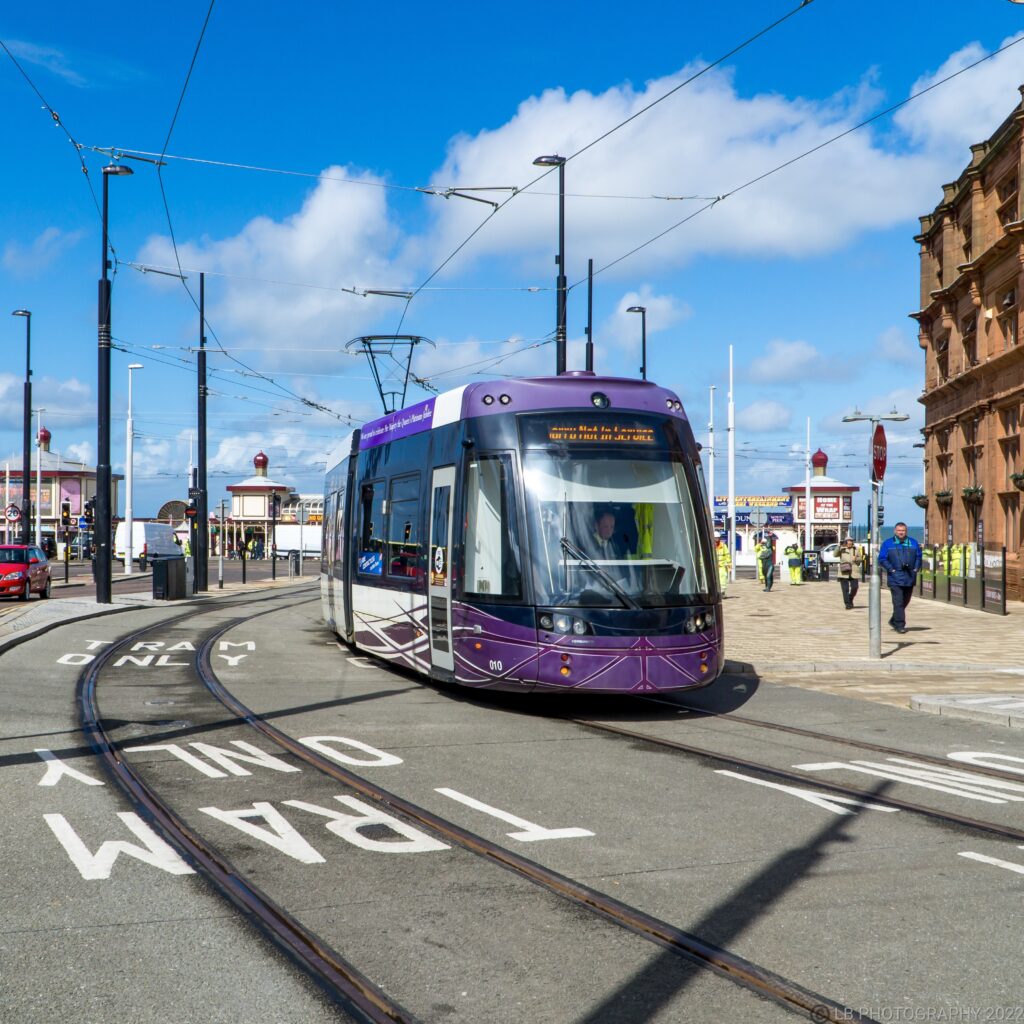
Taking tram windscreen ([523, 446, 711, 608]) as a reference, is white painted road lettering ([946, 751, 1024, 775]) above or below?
below

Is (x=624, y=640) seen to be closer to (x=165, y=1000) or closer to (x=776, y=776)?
(x=776, y=776)

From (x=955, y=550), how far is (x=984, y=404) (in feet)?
15.1

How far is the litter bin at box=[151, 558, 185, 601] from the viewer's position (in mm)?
30578

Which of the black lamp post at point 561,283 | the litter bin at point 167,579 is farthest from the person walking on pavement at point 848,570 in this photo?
the litter bin at point 167,579

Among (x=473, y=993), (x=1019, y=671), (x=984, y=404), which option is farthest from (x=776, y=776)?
(x=984, y=404)

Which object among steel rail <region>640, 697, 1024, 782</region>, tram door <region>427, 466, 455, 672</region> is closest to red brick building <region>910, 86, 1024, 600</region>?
steel rail <region>640, 697, 1024, 782</region>

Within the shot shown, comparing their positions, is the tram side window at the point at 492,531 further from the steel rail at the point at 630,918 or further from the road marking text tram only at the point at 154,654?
the road marking text tram only at the point at 154,654

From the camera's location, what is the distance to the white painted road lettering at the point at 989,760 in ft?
29.1

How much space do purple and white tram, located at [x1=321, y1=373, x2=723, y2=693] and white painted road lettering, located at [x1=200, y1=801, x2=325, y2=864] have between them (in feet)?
12.6

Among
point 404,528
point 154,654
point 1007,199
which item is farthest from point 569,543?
point 1007,199

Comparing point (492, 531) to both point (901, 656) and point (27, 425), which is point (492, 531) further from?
point (27, 425)

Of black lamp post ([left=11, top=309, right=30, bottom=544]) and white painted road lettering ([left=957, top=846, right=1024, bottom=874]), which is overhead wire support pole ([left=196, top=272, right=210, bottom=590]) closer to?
black lamp post ([left=11, top=309, right=30, bottom=544])

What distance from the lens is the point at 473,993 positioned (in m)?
4.18

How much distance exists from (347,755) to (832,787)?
11.4 feet
